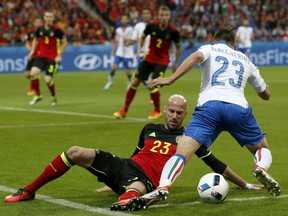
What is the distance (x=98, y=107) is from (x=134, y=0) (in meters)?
23.2

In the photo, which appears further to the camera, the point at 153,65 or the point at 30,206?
the point at 153,65

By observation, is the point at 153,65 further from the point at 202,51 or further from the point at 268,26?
the point at 268,26

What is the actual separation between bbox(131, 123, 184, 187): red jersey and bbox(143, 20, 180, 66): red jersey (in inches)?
351

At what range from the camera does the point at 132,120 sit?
17.2 meters

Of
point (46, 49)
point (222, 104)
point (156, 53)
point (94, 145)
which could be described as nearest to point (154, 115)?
point (156, 53)

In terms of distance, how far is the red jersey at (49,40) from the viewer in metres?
21.3

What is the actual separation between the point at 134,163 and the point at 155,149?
320 millimetres

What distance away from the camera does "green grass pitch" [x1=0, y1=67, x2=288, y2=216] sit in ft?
26.5

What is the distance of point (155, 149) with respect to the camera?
856cm

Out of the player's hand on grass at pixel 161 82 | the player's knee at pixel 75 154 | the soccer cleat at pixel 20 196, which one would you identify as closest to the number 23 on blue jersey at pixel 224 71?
the player's hand on grass at pixel 161 82

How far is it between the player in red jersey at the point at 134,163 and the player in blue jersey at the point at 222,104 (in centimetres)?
30

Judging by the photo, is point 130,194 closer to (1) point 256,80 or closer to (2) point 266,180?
(2) point 266,180

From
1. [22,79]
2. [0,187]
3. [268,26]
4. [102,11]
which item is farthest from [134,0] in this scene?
[0,187]

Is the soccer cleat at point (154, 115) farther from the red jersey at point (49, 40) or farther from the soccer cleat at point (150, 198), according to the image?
the soccer cleat at point (150, 198)
